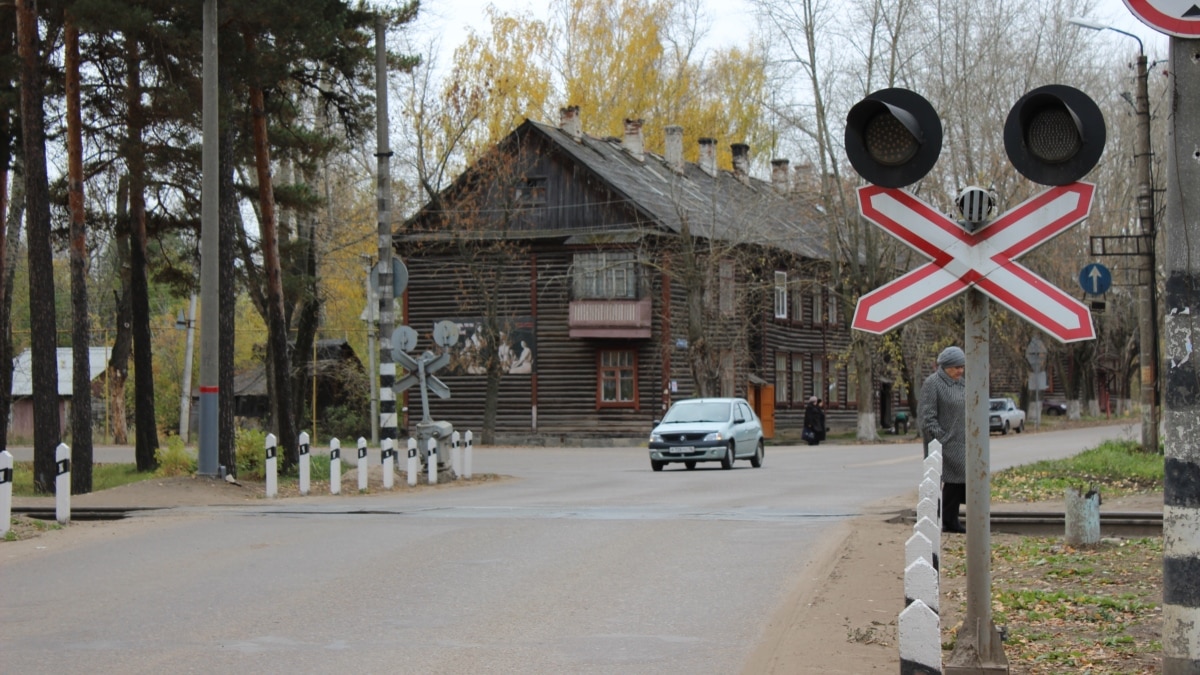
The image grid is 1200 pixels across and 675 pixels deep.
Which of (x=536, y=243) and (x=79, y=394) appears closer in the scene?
(x=79, y=394)

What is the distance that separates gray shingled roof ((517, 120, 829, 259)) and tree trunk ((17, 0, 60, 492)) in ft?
88.1

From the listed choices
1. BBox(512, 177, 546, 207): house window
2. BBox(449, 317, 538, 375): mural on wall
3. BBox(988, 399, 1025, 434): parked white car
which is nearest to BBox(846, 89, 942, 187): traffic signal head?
BBox(512, 177, 546, 207): house window

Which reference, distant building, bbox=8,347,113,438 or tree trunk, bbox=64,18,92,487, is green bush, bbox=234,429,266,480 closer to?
tree trunk, bbox=64,18,92,487

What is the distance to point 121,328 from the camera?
47.3m

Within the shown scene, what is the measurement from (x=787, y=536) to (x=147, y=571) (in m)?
6.41

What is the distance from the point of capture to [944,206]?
159ft

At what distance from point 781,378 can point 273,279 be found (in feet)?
116

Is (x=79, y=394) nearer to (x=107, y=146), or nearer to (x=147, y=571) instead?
(x=107, y=146)

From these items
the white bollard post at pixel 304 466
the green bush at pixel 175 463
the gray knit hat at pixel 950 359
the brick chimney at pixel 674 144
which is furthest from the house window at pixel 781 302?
the gray knit hat at pixel 950 359

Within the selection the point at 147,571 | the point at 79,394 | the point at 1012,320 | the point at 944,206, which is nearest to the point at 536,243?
the point at 944,206

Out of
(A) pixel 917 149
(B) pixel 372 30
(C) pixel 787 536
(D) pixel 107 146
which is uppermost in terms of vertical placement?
(B) pixel 372 30

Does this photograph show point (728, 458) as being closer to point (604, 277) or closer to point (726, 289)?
point (604, 277)

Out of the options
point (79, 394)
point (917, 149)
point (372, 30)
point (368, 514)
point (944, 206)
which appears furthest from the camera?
point (944, 206)

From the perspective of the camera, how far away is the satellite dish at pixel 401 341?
26.2 m
